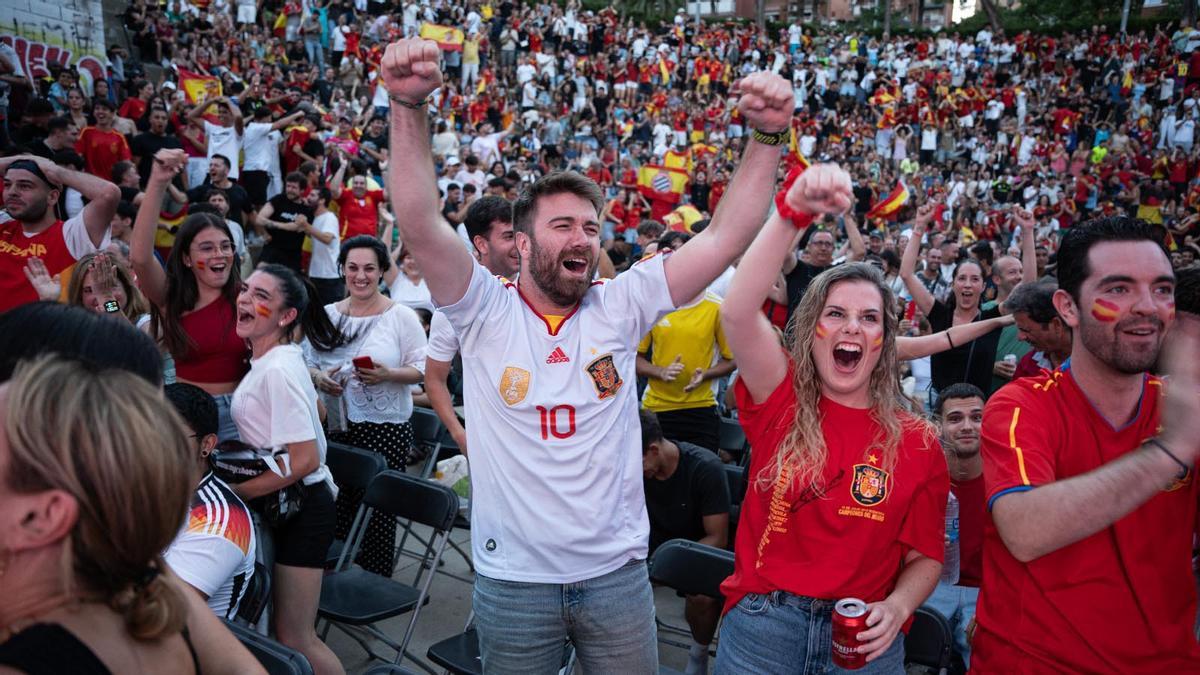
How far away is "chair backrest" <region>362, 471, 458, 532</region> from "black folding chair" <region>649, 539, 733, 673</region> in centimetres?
104

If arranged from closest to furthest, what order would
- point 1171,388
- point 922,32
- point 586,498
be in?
1. point 1171,388
2. point 586,498
3. point 922,32

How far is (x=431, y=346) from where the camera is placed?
13.0 ft

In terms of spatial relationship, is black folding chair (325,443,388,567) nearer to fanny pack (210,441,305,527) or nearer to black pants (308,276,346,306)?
fanny pack (210,441,305,527)

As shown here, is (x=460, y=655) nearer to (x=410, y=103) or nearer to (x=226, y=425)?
(x=226, y=425)

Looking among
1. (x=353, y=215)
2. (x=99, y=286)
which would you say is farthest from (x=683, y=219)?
(x=99, y=286)

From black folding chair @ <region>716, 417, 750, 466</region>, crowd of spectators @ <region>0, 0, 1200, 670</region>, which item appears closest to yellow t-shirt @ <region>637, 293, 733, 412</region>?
crowd of spectators @ <region>0, 0, 1200, 670</region>

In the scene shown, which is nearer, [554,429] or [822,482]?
[822,482]

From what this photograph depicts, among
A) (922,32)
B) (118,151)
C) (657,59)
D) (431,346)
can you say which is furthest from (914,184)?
(431,346)

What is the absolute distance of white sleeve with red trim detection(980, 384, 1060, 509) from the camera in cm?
198

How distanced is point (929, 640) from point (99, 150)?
8934 millimetres

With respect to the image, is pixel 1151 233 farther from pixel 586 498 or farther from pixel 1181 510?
pixel 586 498

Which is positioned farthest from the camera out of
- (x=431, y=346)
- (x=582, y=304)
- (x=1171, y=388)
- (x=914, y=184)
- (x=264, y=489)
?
(x=914, y=184)

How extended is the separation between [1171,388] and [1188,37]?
31.0 m

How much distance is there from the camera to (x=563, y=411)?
91.6 inches
